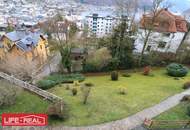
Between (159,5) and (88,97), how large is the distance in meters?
20.7

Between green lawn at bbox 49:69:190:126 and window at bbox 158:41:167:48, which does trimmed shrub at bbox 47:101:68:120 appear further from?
window at bbox 158:41:167:48

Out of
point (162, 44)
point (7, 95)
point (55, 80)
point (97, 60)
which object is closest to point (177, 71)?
point (162, 44)

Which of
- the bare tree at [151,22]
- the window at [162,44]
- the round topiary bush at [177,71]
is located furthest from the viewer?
the window at [162,44]

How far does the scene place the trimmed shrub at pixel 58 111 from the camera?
21.7 m

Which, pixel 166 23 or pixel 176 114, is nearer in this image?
pixel 176 114

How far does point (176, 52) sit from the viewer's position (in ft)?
144

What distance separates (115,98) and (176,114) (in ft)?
22.1

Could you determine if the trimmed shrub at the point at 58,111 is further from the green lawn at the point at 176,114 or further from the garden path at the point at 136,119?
the green lawn at the point at 176,114

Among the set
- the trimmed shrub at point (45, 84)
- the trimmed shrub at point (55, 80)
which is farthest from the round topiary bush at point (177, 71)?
the trimmed shrub at point (45, 84)

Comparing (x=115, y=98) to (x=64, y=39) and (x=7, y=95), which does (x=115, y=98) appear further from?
(x=64, y=39)

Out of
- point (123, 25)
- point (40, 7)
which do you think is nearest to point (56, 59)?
point (123, 25)

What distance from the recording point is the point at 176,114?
Answer: 23.8m
